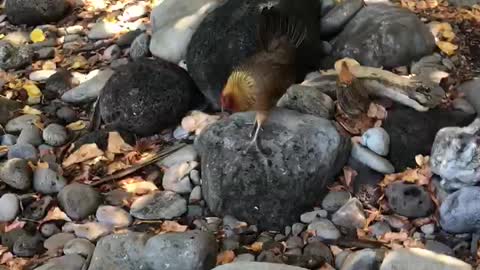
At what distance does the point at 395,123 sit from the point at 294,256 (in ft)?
2.49

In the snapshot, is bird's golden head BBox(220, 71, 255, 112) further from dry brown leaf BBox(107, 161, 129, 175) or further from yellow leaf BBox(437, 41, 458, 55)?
yellow leaf BBox(437, 41, 458, 55)

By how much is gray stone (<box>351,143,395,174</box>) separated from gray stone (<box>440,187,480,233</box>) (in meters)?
0.30

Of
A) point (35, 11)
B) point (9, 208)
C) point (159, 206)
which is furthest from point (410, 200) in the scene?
point (35, 11)

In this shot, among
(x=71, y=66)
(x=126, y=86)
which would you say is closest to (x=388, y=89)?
(x=126, y=86)

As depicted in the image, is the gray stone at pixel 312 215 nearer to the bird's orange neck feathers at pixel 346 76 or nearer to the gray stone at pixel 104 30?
the bird's orange neck feathers at pixel 346 76

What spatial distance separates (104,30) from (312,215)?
193 centimetres

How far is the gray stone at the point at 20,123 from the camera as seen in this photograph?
11.9 ft

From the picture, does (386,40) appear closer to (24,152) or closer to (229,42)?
(229,42)

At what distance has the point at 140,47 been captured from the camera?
3.98 meters

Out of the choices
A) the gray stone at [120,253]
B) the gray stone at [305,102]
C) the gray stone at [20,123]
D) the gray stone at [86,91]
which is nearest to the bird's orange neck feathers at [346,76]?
the gray stone at [305,102]

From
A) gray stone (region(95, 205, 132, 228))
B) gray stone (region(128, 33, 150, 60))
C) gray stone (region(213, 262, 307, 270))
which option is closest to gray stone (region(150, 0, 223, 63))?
gray stone (region(128, 33, 150, 60))

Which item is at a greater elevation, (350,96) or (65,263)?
(350,96)

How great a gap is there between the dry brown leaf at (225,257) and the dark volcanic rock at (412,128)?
2.51ft

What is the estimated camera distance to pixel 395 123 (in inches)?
124
